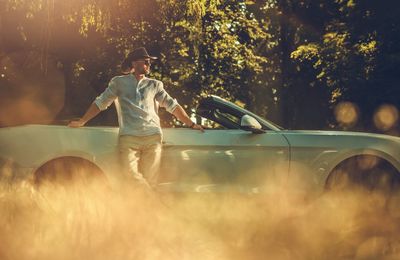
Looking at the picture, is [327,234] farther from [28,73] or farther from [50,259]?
[28,73]

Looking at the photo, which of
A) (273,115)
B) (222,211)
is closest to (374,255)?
(222,211)

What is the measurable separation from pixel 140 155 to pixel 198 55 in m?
20.5

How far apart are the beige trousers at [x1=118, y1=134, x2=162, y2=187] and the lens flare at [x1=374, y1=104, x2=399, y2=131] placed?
59.1ft

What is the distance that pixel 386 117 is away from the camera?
23.2m

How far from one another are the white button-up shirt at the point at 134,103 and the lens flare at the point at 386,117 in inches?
708

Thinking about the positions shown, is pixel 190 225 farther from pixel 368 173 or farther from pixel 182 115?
pixel 368 173

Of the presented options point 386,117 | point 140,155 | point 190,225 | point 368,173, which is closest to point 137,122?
point 140,155

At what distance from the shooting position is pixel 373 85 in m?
23.2

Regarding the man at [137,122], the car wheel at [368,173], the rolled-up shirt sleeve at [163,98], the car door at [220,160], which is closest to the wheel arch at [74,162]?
the man at [137,122]

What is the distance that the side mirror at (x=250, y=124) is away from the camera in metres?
6.20

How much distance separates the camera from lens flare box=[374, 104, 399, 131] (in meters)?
22.7

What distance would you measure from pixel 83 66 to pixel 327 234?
65.3 ft

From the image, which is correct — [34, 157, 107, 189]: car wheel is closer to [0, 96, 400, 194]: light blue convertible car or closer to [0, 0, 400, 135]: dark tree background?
[0, 96, 400, 194]: light blue convertible car

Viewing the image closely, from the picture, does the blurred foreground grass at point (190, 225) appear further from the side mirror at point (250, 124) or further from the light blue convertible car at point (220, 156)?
the side mirror at point (250, 124)
